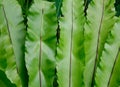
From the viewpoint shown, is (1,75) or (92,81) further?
(92,81)

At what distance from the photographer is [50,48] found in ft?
2.41

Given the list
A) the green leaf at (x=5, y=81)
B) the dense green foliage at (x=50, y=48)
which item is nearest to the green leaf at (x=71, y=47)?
the dense green foliage at (x=50, y=48)

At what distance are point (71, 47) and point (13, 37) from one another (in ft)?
0.49

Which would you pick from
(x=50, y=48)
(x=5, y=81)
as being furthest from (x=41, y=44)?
(x=5, y=81)

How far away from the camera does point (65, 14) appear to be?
751 mm

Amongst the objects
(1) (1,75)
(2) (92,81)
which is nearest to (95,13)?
(2) (92,81)

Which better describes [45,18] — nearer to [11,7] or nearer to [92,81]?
[11,7]

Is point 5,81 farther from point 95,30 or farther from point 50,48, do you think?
point 95,30

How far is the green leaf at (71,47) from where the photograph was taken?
0.72m

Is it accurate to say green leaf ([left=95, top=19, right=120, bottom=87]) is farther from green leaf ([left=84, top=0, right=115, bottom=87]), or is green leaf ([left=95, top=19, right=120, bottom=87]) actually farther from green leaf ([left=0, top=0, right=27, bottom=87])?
green leaf ([left=0, top=0, right=27, bottom=87])

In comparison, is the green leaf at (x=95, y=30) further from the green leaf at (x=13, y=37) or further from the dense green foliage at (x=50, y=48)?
the green leaf at (x=13, y=37)

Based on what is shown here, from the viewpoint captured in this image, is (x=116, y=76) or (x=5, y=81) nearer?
(x=5, y=81)

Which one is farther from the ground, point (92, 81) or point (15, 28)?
point (15, 28)

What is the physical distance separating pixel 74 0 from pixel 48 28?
105mm
